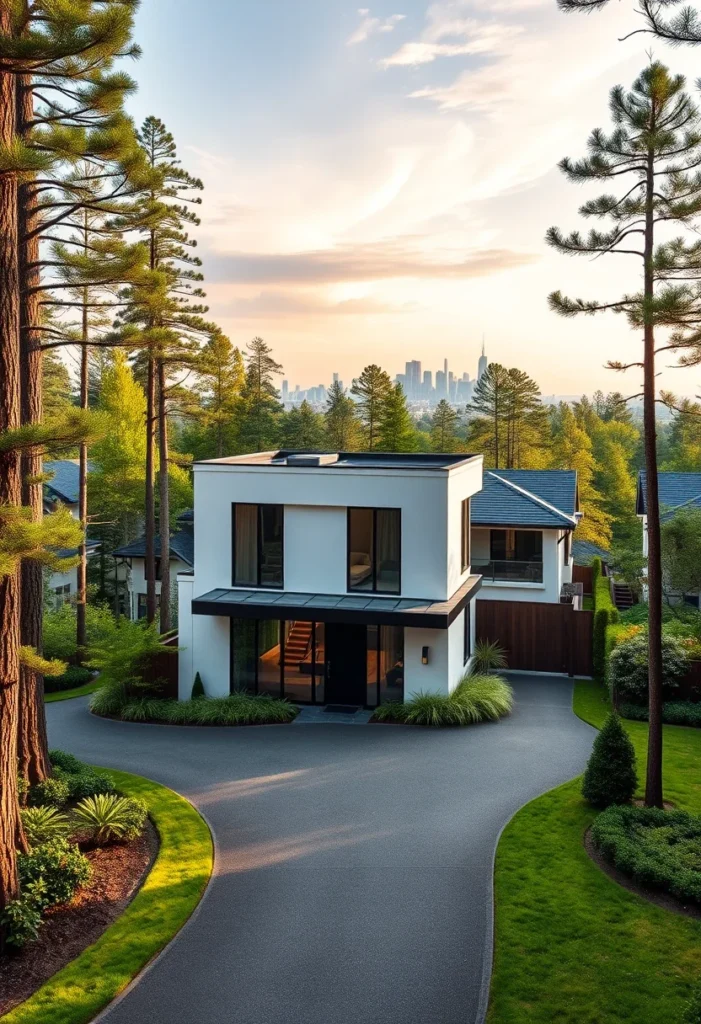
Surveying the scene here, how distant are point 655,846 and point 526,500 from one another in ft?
49.5

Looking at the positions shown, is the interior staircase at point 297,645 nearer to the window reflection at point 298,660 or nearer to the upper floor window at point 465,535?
the window reflection at point 298,660

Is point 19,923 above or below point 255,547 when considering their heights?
below

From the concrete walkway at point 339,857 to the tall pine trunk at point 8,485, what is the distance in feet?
7.43

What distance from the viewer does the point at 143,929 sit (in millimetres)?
9188

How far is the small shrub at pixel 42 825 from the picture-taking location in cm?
1064

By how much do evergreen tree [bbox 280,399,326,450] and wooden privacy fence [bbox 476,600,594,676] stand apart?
29.8 meters

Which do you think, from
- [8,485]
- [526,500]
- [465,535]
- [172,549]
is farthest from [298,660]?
[172,549]

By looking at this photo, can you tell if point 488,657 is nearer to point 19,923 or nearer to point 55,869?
point 55,869

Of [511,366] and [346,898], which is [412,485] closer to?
[346,898]

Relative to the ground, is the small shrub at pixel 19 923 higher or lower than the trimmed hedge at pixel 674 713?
higher

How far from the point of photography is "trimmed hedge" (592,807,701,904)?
9.74m

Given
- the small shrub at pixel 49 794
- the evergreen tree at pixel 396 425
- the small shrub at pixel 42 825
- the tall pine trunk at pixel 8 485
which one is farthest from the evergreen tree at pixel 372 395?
the tall pine trunk at pixel 8 485

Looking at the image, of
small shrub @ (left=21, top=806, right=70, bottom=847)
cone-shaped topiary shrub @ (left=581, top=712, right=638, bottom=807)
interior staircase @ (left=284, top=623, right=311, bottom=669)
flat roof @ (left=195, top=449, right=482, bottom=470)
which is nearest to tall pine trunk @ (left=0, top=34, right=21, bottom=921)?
small shrub @ (left=21, top=806, right=70, bottom=847)

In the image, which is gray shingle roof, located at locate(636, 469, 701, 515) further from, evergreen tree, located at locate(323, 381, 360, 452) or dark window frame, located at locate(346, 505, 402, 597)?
evergreen tree, located at locate(323, 381, 360, 452)
